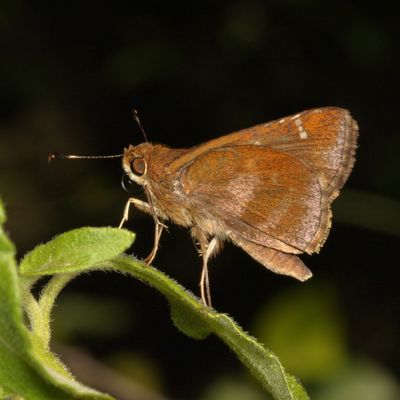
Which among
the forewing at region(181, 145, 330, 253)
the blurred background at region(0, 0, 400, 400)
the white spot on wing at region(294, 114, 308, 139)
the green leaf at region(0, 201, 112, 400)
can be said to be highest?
the green leaf at region(0, 201, 112, 400)

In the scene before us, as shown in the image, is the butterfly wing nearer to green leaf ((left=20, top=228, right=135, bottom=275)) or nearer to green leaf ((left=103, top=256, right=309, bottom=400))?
green leaf ((left=103, top=256, right=309, bottom=400))

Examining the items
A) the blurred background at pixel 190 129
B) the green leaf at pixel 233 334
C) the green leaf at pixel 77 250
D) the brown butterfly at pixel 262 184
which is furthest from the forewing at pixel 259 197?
the blurred background at pixel 190 129

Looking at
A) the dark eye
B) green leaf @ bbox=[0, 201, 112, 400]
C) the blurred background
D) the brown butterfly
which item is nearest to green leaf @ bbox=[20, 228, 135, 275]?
green leaf @ bbox=[0, 201, 112, 400]

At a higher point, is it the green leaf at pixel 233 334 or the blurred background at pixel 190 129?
the green leaf at pixel 233 334

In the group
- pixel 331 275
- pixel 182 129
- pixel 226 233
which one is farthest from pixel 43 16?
pixel 226 233

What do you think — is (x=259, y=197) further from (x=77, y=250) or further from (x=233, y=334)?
(x=77, y=250)

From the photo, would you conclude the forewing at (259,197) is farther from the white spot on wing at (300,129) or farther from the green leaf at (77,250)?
the green leaf at (77,250)

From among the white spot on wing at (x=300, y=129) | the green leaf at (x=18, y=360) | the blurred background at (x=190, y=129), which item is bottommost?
the blurred background at (x=190, y=129)
